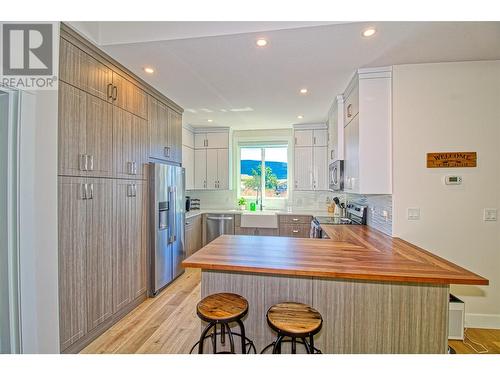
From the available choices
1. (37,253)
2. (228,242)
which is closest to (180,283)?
(228,242)

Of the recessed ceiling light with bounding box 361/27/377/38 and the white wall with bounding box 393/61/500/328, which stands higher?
the recessed ceiling light with bounding box 361/27/377/38

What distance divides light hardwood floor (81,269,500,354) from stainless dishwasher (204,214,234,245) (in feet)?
5.82

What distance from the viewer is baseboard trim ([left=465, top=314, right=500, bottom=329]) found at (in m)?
2.30

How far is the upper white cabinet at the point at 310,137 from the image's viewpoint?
4.65 m

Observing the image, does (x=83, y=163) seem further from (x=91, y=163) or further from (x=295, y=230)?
(x=295, y=230)

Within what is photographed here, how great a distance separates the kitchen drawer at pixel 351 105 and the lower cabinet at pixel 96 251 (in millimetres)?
2560

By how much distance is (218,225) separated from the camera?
468 cm

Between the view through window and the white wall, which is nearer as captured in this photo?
the white wall

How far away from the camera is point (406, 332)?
60.3 inches

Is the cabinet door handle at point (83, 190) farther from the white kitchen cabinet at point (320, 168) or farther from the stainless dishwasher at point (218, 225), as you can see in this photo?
the white kitchen cabinet at point (320, 168)

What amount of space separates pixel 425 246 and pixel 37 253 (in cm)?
319

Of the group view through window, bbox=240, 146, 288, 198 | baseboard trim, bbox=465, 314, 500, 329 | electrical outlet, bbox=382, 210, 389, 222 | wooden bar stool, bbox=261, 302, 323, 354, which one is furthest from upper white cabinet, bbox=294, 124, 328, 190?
wooden bar stool, bbox=261, 302, 323, 354

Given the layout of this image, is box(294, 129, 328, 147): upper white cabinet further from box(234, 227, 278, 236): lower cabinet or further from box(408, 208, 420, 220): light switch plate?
box(408, 208, 420, 220): light switch plate
